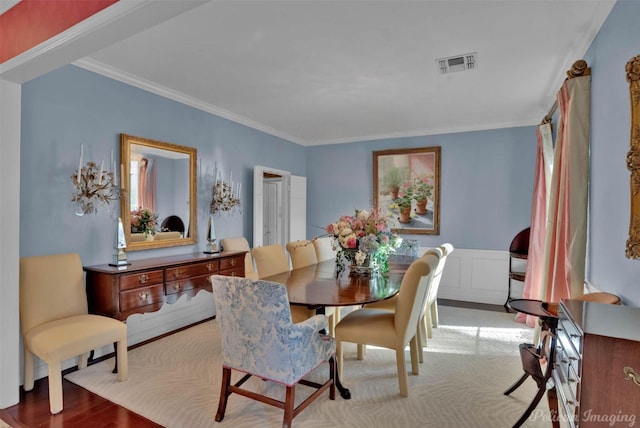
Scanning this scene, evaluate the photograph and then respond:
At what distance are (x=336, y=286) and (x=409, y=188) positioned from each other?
3280 millimetres

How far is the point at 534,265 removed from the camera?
392 cm

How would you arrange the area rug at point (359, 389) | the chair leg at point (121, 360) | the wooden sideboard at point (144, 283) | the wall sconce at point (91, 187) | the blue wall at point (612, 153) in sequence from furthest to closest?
the wall sconce at point (91, 187) < the wooden sideboard at point (144, 283) < the chair leg at point (121, 360) < the area rug at point (359, 389) < the blue wall at point (612, 153)

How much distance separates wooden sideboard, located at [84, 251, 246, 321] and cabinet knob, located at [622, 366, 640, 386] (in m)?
3.09

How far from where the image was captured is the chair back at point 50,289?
2.50 metres

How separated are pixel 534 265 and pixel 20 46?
4.88 meters

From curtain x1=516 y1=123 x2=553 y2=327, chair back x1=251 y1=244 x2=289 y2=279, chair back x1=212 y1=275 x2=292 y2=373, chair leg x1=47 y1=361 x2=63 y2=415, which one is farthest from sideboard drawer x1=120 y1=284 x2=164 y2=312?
curtain x1=516 y1=123 x2=553 y2=327


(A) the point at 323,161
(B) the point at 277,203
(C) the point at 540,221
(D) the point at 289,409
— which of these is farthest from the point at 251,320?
(A) the point at 323,161

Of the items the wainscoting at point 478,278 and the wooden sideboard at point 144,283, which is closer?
the wooden sideboard at point 144,283

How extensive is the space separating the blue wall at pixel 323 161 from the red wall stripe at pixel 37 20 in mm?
600

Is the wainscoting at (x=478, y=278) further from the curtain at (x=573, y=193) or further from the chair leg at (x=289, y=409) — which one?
the chair leg at (x=289, y=409)

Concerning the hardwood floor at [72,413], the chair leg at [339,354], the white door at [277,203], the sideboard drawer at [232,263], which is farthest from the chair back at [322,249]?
the hardwood floor at [72,413]

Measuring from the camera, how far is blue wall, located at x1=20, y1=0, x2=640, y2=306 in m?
2.07

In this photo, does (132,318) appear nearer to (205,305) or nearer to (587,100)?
(205,305)

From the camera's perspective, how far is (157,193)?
365cm
